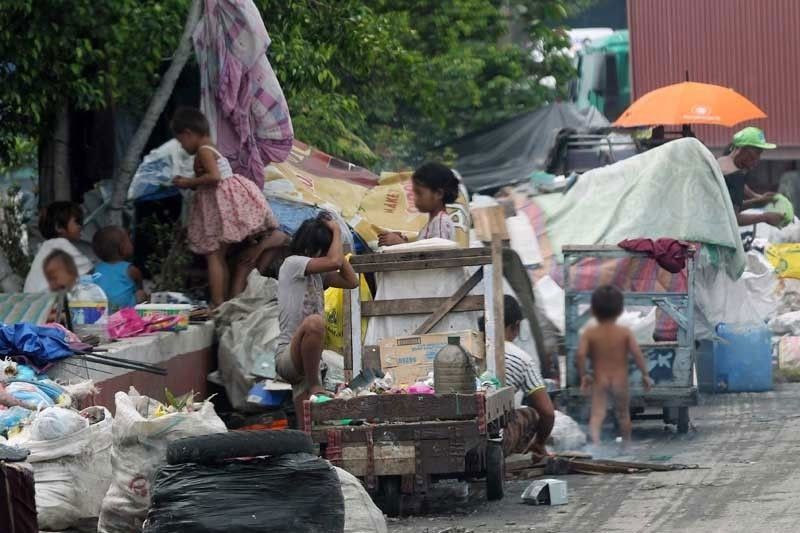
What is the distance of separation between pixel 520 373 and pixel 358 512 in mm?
2799

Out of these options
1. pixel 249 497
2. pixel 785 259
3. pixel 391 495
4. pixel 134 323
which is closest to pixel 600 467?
pixel 391 495

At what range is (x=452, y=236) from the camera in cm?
1082

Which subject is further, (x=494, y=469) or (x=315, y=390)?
(x=315, y=390)

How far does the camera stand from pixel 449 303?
10133 millimetres

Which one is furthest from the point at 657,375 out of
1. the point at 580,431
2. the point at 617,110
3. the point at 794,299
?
the point at 617,110

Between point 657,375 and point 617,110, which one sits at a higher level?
point 617,110

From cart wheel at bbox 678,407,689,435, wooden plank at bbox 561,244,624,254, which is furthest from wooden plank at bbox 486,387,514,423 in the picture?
wooden plank at bbox 561,244,624,254

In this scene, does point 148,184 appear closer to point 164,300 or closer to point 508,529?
point 164,300

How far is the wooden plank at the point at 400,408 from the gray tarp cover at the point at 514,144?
48.0ft

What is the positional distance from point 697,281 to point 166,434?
6861 millimetres

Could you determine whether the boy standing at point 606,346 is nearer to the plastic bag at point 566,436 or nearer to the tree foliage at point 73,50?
the plastic bag at point 566,436

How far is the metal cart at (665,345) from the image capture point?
1145 cm

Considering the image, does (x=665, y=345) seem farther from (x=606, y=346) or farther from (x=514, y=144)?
(x=514, y=144)

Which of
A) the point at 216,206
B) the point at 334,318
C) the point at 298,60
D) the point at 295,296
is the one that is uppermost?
the point at 298,60
